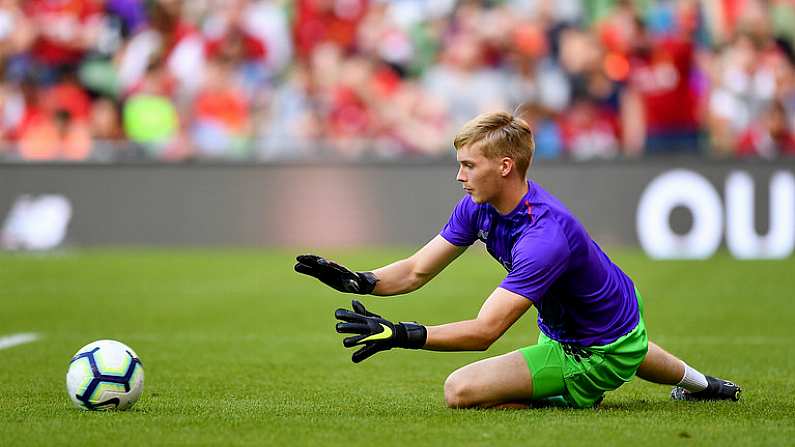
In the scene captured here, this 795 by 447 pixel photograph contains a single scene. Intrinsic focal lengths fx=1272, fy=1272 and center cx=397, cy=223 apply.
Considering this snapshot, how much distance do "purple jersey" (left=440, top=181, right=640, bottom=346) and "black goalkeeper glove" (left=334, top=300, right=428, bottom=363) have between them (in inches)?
21.3

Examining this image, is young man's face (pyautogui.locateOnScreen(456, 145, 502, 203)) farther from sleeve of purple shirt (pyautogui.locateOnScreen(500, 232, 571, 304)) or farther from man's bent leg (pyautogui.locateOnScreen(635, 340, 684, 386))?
man's bent leg (pyautogui.locateOnScreen(635, 340, 684, 386))

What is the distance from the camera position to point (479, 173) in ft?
20.8

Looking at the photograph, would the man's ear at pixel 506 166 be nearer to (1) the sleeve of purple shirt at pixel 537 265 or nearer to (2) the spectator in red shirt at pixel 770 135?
(1) the sleeve of purple shirt at pixel 537 265

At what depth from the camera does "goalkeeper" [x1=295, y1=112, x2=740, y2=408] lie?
20.1 ft

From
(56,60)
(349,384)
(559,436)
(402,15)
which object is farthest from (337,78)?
(559,436)

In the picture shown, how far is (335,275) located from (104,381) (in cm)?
129

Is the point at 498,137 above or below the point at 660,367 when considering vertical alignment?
above

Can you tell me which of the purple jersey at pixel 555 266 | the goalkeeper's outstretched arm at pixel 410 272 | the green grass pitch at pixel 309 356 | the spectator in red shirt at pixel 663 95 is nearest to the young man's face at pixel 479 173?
the purple jersey at pixel 555 266

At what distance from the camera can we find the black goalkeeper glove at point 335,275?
6525 mm

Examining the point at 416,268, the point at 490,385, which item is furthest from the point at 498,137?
the point at 490,385

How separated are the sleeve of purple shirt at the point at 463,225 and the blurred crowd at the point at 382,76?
1139 cm

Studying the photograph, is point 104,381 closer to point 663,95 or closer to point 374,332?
point 374,332

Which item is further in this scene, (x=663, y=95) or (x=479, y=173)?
(x=663, y=95)

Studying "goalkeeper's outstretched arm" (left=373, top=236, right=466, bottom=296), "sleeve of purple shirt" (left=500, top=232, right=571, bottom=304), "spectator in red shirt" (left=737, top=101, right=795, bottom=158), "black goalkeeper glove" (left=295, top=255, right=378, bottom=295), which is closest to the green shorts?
"sleeve of purple shirt" (left=500, top=232, right=571, bottom=304)
